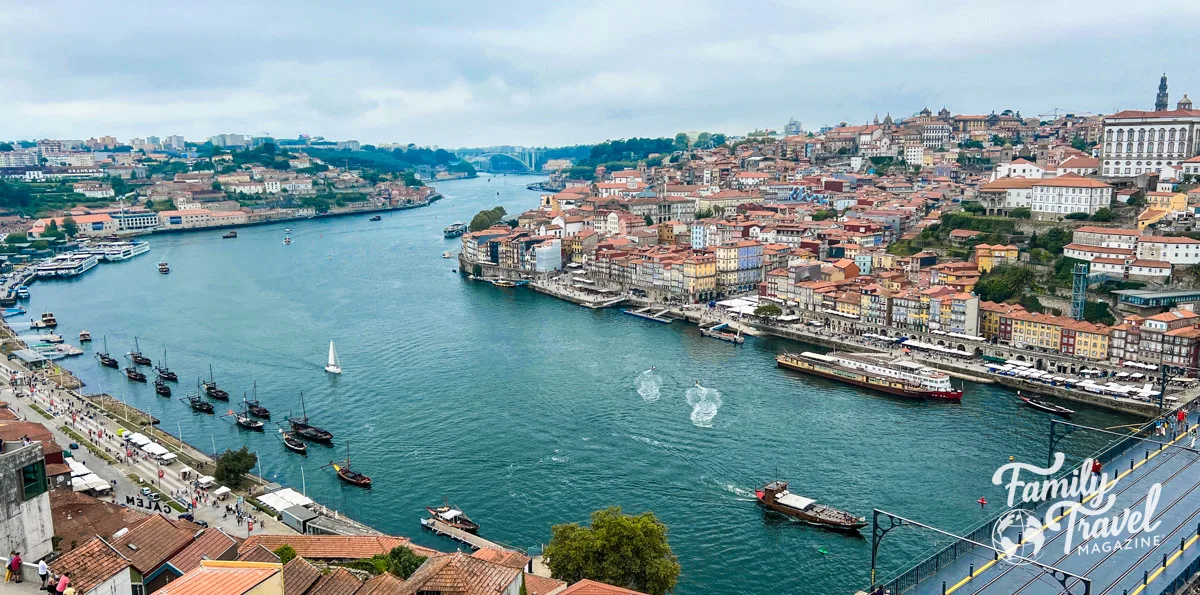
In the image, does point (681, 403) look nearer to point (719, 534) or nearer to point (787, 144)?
point (719, 534)

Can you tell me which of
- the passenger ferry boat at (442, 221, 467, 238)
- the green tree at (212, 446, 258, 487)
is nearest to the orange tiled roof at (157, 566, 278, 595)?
the green tree at (212, 446, 258, 487)

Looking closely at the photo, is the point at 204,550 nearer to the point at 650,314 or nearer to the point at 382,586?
the point at 382,586

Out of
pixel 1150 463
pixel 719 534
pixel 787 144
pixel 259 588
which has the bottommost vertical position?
pixel 719 534

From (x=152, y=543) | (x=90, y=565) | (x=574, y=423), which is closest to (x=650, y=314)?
(x=574, y=423)

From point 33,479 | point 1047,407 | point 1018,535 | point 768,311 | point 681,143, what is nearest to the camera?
point 33,479

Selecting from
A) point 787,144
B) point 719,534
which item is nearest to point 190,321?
point 719,534

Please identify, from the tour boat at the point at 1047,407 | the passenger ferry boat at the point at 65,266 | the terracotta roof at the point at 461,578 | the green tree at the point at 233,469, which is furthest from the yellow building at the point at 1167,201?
the passenger ferry boat at the point at 65,266

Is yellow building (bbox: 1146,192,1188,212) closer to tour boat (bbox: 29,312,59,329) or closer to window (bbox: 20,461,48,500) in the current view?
window (bbox: 20,461,48,500)
